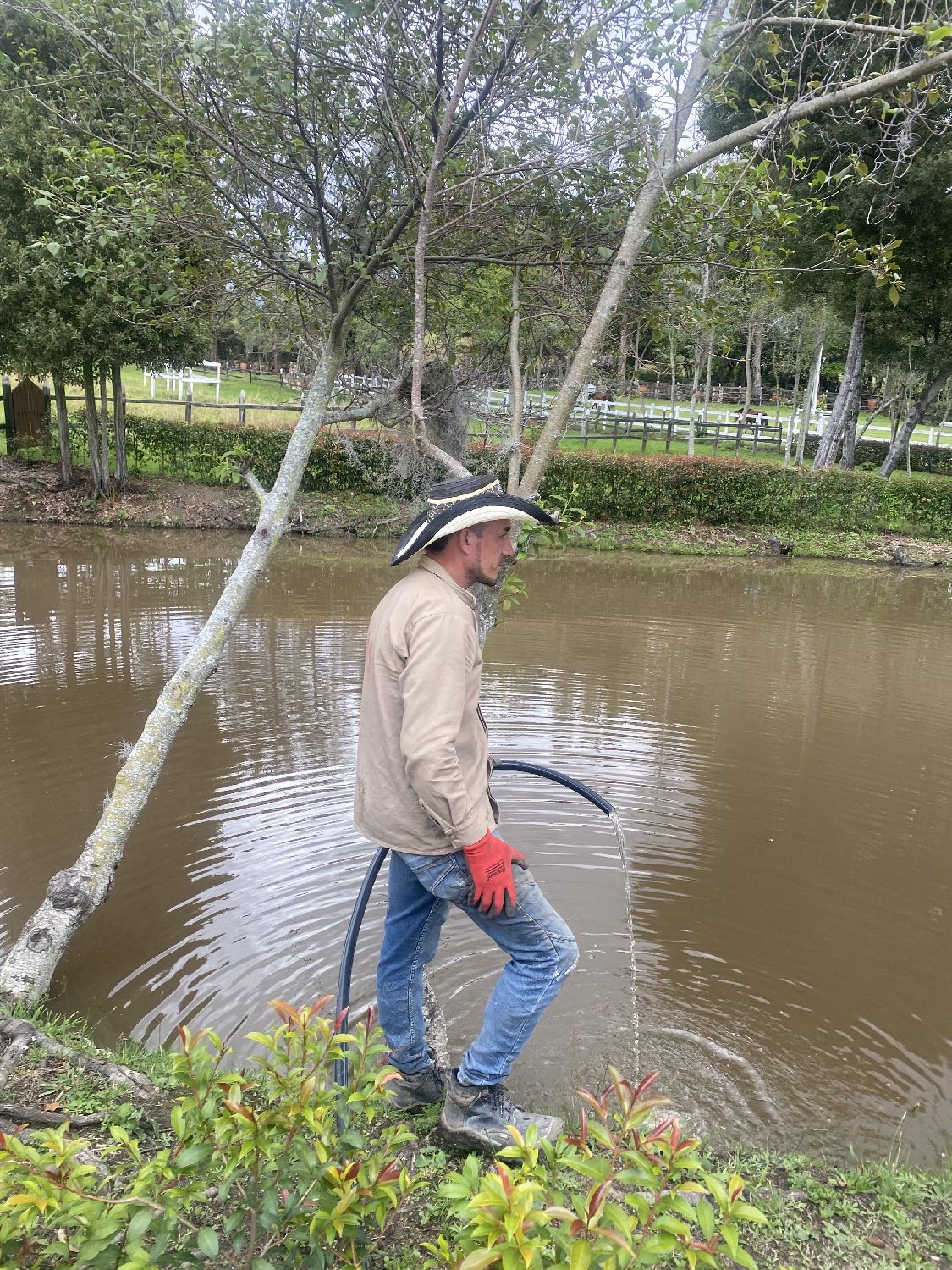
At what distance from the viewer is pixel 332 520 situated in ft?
55.3

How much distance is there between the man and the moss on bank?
12.8 meters

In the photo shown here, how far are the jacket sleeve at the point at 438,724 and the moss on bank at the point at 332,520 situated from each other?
13.1 meters

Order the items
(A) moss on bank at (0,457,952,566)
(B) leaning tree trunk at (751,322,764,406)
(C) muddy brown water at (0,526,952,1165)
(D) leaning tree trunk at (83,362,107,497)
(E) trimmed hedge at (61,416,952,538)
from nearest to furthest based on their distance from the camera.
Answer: (C) muddy brown water at (0,526,952,1165)
(D) leaning tree trunk at (83,362,107,497)
(A) moss on bank at (0,457,952,566)
(E) trimmed hedge at (61,416,952,538)
(B) leaning tree trunk at (751,322,764,406)

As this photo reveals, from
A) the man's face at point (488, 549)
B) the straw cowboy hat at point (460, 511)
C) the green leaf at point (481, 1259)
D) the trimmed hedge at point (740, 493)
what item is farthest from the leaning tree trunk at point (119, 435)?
the green leaf at point (481, 1259)

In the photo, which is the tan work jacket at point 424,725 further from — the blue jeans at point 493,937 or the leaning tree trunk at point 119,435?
the leaning tree trunk at point 119,435

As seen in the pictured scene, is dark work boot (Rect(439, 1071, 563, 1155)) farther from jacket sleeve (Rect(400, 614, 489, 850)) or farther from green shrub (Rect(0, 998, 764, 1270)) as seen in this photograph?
jacket sleeve (Rect(400, 614, 489, 850))

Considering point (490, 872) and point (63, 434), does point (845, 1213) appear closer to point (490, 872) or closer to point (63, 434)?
point (490, 872)

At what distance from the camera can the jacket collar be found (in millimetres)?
2387

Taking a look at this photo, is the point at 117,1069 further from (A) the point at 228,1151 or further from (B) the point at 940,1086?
A: (B) the point at 940,1086

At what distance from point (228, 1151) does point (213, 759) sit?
4.49 m

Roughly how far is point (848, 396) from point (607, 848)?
59.3 feet

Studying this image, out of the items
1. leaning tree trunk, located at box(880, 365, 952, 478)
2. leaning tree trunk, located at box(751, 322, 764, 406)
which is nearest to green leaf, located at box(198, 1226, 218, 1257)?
leaning tree trunk, located at box(880, 365, 952, 478)

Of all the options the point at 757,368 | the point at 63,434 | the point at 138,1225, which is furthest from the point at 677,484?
the point at 757,368

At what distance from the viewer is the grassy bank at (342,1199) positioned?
1364 mm
